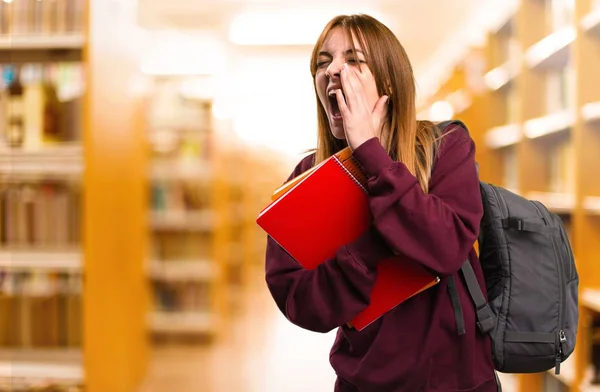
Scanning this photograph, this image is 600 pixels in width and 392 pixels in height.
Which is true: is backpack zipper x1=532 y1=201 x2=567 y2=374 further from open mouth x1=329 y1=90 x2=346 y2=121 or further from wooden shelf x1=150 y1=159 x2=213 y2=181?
wooden shelf x1=150 y1=159 x2=213 y2=181

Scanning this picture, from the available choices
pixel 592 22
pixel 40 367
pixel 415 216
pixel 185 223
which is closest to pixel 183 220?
pixel 185 223

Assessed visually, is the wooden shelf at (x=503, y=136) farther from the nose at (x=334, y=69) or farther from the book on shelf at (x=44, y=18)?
the nose at (x=334, y=69)

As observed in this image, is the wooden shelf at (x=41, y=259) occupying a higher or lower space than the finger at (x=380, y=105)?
lower

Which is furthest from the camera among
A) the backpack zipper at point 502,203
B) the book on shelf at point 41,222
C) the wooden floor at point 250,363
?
the wooden floor at point 250,363

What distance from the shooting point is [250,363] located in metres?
4.83

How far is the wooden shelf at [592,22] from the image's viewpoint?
256 cm

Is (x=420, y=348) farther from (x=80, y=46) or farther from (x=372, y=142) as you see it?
(x=80, y=46)

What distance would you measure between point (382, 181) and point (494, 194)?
1.13 feet

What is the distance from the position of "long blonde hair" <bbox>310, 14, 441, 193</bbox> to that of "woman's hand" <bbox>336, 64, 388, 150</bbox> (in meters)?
0.07

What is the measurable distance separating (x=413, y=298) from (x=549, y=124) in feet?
7.09

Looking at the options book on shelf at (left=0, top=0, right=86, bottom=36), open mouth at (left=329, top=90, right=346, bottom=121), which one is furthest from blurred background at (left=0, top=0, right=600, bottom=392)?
open mouth at (left=329, top=90, right=346, bottom=121)

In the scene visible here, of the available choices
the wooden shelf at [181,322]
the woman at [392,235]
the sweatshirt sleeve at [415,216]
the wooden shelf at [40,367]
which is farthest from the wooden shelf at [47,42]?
the wooden shelf at [181,322]

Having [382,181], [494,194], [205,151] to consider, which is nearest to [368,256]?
[382,181]

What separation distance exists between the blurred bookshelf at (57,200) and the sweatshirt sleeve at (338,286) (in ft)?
6.35
